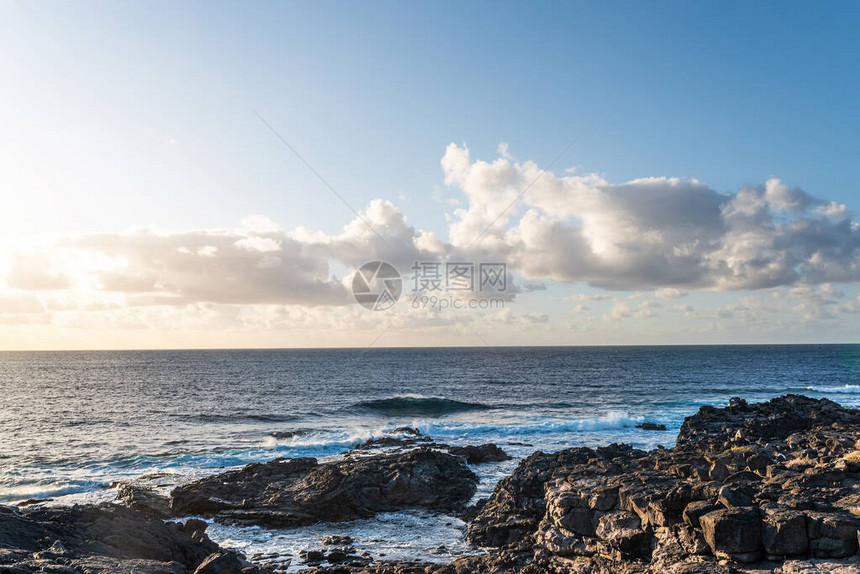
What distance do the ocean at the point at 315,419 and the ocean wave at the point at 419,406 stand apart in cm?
25

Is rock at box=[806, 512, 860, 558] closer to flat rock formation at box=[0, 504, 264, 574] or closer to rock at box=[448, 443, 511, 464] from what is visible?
flat rock formation at box=[0, 504, 264, 574]

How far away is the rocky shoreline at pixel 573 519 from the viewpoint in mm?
9820

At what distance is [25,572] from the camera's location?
9.60 meters

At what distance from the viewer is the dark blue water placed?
35.9m

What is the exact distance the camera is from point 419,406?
6638 cm

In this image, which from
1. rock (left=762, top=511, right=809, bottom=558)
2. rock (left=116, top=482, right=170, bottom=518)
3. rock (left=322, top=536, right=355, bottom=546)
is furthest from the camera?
rock (left=116, top=482, right=170, bottom=518)

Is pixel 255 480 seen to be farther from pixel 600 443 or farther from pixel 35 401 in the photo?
pixel 35 401

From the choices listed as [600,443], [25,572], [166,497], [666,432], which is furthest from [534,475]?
[666,432]

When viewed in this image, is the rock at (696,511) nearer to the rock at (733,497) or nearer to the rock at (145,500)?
the rock at (733,497)

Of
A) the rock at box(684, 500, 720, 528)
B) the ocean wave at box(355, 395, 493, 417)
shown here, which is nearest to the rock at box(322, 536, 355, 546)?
the rock at box(684, 500, 720, 528)

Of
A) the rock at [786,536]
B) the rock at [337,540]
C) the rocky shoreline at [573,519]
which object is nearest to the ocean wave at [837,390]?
the rocky shoreline at [573,519]

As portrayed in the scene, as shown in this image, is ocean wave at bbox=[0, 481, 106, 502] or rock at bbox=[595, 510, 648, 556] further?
ocean wave at bbox=[0, 481, 106, 502]

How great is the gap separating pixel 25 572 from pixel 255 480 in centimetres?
1619

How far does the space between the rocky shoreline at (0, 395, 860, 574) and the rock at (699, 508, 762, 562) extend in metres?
0.02
